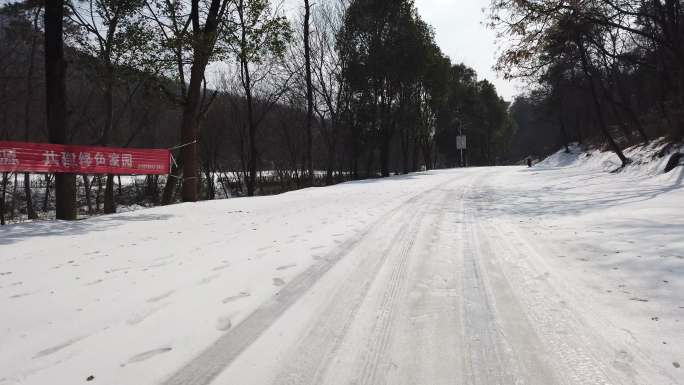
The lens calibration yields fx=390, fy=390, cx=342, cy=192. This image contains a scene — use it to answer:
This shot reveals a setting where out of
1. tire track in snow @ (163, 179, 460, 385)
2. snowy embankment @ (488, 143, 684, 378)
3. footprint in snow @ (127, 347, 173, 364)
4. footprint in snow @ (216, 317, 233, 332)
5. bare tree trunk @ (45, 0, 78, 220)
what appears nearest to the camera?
tire track in snow @ (163, 179, 460, 385)

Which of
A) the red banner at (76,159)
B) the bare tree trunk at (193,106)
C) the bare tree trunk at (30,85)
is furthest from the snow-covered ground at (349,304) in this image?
the bare tree trunk at (30,85)

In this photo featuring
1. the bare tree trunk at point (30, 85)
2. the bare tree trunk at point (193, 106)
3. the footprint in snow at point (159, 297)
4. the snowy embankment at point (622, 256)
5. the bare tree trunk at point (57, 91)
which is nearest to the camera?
the snowy embankment at point (622, 256)

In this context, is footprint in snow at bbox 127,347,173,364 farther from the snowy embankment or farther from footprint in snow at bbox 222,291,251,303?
the snowy embankment

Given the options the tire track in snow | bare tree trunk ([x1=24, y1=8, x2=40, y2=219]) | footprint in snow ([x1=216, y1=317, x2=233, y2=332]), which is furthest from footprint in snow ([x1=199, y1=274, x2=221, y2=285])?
bare tree trunk ([x1=24, y1=8, x2=40, y2=219])

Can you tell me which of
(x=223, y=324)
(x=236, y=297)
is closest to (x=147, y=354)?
(x=223, y=324)

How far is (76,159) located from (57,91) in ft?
5.11

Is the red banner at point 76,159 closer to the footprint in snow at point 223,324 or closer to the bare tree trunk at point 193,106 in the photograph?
the bare tree trunk at point 193,106

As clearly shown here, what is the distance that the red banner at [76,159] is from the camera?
8.05 meters

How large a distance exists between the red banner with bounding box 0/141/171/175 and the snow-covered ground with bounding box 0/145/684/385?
2594 millimetres

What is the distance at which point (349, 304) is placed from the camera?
3.23m

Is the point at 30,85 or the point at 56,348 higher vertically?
the point at 30,85

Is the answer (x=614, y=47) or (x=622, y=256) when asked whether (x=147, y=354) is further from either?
(x=614, y=47)

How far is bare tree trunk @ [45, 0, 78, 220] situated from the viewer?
8.72 metres

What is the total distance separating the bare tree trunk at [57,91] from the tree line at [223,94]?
0.02 meters
